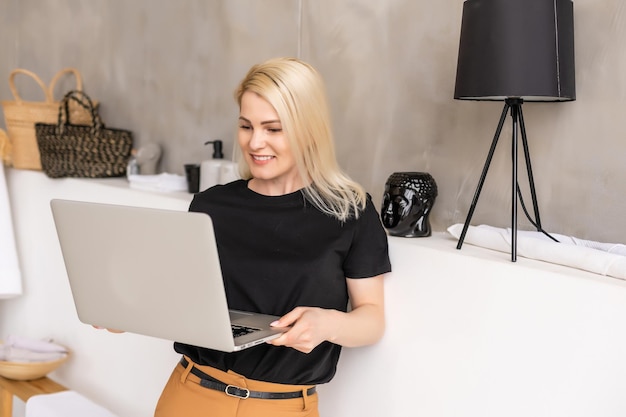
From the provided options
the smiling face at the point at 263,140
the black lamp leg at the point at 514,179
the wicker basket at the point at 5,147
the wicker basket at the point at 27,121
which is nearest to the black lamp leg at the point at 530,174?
the black lamp leg at the point at 514,179

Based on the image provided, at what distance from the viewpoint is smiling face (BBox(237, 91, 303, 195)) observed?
4.30ft

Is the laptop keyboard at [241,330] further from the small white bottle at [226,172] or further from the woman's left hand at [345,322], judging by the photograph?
the small white bottle at [226,172]

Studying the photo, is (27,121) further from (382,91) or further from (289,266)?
(289,266)

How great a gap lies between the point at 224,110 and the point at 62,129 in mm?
572

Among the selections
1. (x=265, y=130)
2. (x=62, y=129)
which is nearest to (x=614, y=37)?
(x=265, y=130)

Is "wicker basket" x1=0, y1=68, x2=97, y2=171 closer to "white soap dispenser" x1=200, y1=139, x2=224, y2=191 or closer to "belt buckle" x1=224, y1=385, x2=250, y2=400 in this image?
"white soap dispenser" x1=200, y1=139, x2=224, y2=191

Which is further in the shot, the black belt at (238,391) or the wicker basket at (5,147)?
the wicker basket at (5,147)

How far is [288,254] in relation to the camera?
4.43 feet

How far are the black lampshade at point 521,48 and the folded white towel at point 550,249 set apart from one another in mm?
255

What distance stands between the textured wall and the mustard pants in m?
0.53

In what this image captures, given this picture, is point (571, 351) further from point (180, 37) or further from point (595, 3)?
point (180, 37)

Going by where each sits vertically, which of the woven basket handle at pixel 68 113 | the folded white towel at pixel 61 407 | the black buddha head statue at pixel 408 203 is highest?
the woven basket handle at pixel 68 113

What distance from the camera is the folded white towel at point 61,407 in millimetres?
2160

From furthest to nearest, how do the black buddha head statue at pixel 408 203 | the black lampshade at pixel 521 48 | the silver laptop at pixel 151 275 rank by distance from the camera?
the black buddha head statue at pixel 408 203 < the black lampshade at pixel 521 48 < the silver laptop at pixel 151 275
